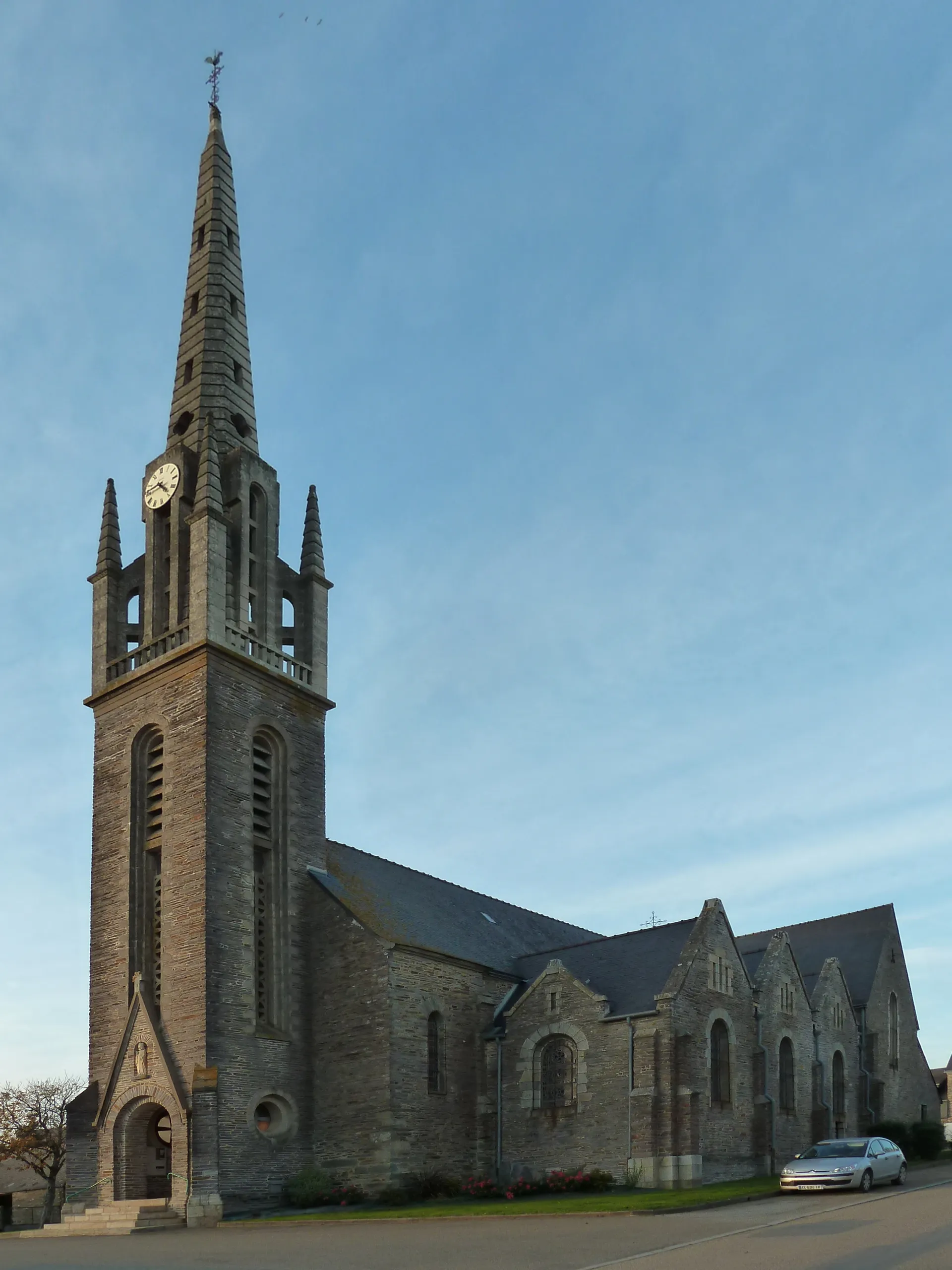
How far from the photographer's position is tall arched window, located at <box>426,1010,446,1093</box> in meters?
35.4

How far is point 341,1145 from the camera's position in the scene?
3344cm

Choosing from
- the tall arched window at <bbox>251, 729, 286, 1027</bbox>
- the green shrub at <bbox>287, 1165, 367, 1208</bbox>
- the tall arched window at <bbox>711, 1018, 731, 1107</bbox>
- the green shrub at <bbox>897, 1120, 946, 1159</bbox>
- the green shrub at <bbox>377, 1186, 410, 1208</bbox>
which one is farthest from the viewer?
the green shrub at <bbox>897, 1120, 946, 1159</bbox>

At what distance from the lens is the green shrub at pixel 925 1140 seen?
45.2m

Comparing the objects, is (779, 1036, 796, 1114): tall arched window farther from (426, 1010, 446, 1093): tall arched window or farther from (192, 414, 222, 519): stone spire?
(192, 414, 222, 519): stone spire

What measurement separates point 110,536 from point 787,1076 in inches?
1133

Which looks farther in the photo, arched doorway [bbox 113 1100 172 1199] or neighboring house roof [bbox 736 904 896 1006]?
neighboring house roof [bbox 736 904 896 1006]

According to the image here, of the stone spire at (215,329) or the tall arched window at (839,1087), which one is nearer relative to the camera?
the stone spire at (215,329)

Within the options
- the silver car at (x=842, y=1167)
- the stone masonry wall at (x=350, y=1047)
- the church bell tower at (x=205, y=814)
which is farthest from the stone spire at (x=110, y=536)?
the silver car at (x=842, y=1167)

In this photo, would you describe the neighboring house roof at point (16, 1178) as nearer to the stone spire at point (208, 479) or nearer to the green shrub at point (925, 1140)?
the green shrub at point (925, 1140)

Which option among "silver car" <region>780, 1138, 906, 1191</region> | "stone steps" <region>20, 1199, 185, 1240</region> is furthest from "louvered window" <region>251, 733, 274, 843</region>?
"silver car" <region>780, 1138, 906, 1191</region>

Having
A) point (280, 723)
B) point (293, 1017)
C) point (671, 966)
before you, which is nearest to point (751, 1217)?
point (671, 966)

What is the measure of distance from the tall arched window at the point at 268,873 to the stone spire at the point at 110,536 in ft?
26.2

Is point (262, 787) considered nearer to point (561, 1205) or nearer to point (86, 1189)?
point (86, 1189)

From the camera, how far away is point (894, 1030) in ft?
175
